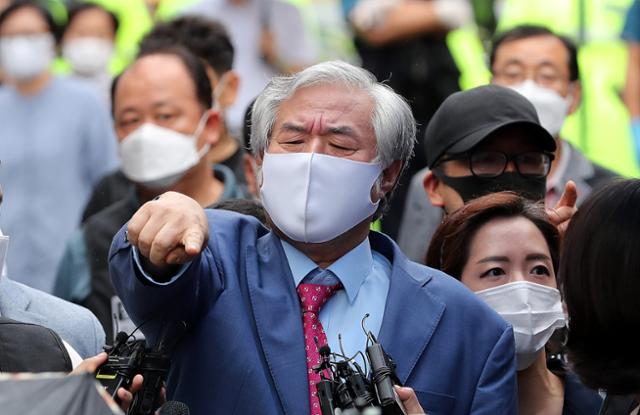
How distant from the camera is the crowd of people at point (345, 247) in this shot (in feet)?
→ 14.2

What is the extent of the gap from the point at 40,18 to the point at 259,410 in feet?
21.2

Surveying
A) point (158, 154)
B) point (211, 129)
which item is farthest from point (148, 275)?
point (211, 129)

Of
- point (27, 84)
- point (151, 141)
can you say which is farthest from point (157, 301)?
point (27, 84)

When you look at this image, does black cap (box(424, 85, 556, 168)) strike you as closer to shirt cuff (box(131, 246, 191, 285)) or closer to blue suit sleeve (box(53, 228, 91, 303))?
blue suit sleeve (box(53, 228, 91, 303))

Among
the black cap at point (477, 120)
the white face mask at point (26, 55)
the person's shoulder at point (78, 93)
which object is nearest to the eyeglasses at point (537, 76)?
the black cap at point (477, 120)

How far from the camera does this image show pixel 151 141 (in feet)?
24.2

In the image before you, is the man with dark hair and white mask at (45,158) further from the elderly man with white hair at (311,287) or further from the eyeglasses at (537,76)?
the elderly man with white hair at (311,287)

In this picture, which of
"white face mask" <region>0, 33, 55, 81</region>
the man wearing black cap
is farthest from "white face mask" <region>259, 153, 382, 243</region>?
"white face mask" <region>0, 33, 55, 81</region>

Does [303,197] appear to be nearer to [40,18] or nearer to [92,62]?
[40,18]

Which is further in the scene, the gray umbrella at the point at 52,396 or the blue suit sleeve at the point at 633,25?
the blue suit sleeve at the point at 633,25

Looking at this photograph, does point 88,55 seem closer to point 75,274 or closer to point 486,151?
point 75,274

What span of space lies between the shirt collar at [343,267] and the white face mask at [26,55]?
566 cm

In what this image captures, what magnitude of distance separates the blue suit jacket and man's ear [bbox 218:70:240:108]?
3643 millimetres

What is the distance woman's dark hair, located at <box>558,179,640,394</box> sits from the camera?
423cm
